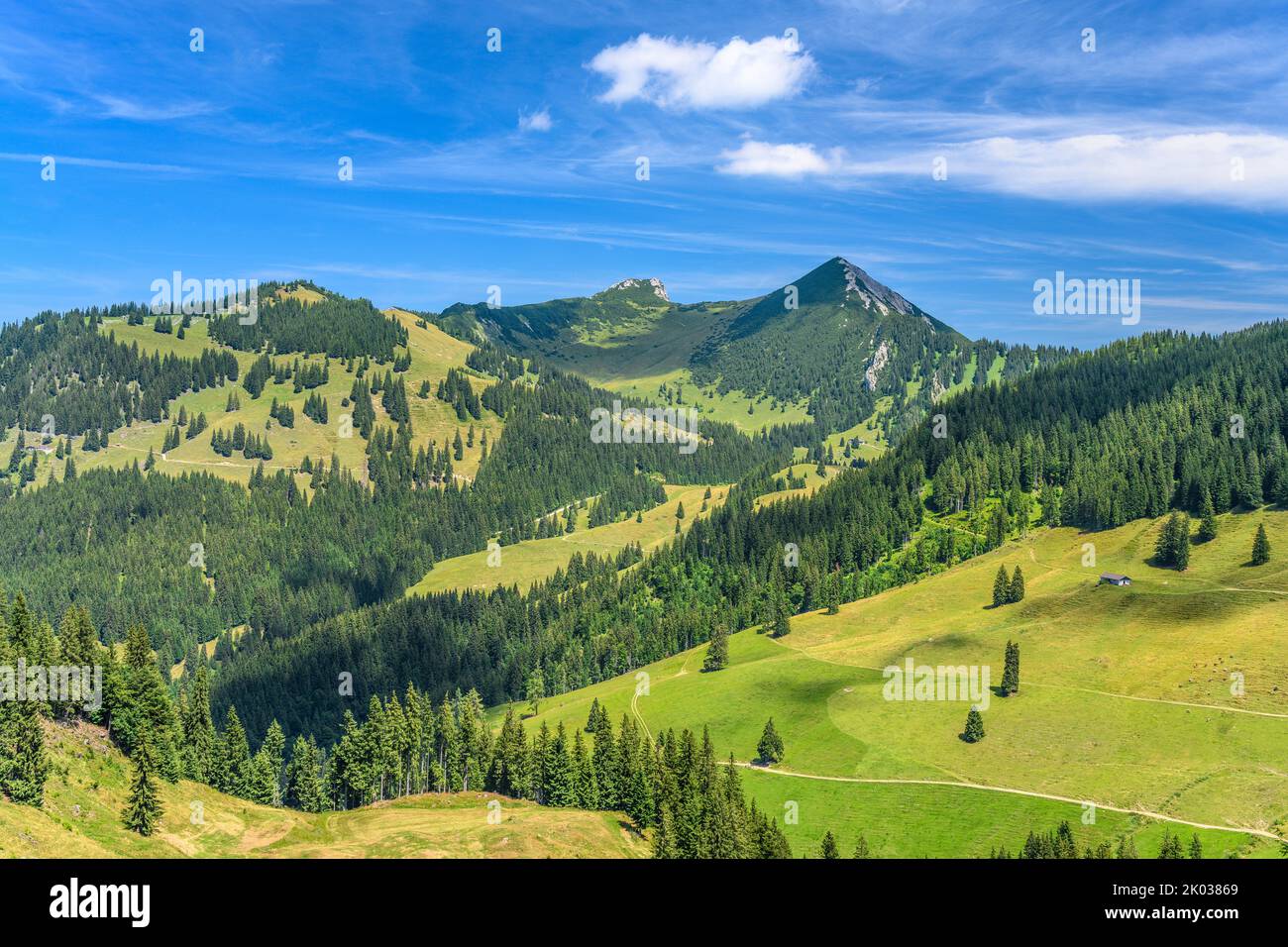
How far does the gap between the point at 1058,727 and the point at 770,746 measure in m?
48.1

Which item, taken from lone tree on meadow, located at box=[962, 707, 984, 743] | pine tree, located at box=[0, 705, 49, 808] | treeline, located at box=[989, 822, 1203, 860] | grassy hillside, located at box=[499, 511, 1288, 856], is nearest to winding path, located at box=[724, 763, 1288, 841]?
grassy hillside, located at box=[499, 511, 1288, 856]

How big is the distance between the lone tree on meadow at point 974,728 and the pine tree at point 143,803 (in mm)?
121152

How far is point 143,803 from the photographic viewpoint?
85.9 meters

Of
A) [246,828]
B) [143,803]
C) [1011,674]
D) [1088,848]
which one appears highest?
[143,803]

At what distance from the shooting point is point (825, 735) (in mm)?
164875

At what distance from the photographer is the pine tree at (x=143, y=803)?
3364 inches

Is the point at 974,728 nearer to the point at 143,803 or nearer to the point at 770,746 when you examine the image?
the point at 770,746

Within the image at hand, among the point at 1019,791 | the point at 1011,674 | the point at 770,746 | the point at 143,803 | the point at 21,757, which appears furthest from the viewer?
the point at 1011,674

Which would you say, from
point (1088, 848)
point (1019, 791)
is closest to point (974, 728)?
point (1019, 791)

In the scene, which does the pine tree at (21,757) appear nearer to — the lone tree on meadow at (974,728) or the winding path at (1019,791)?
the winding path at (1019,791)

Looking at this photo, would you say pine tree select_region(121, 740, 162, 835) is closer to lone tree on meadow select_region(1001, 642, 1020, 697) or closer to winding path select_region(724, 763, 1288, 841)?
winding path select_region(724, 763, 1288, 841)

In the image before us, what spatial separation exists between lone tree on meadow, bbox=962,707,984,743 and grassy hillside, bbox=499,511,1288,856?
1.44 m
